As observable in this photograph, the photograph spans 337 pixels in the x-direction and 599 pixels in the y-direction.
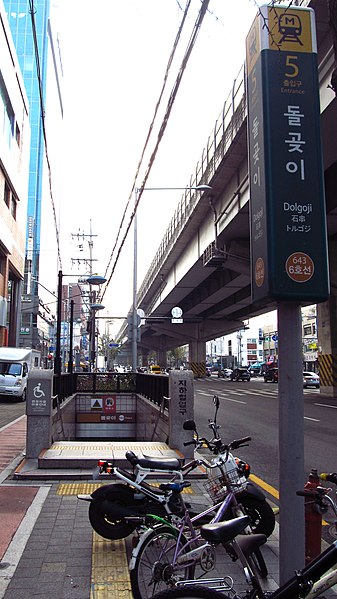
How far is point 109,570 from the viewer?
4.23 metres

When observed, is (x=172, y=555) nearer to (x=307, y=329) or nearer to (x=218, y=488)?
(x=218, y=488)

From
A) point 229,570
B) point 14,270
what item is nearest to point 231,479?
point 229,570

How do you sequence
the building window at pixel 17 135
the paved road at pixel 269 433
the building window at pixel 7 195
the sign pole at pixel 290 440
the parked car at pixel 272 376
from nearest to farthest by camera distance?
the sign pole at pixel 290 440, the paved road at pixel 269 433, the building window at pixel 7 195, the building window at pixel 17 135, the parked car at pixel 272 376

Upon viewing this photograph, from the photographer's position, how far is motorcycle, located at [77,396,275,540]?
4.14 meters

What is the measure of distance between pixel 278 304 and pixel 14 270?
115ft

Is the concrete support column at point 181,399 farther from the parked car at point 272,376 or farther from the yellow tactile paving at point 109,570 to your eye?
the parked car at point 272,376

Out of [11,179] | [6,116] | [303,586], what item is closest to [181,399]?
[303,586]

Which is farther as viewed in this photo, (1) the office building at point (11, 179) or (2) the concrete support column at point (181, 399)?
(1) the office building at point (11, 179)

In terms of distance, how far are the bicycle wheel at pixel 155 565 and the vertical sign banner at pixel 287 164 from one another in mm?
1778

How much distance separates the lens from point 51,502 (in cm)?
611

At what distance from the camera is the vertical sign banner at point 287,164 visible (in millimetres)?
3232

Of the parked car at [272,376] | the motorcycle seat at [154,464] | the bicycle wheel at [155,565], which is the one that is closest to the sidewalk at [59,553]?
the bicycle wheel at [155,565]

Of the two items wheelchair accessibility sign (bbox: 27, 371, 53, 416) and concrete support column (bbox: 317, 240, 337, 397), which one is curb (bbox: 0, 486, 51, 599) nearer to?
wheelchair accessibility sign (bbox: 27, 371, 53, 416)

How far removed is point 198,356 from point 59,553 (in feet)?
183
